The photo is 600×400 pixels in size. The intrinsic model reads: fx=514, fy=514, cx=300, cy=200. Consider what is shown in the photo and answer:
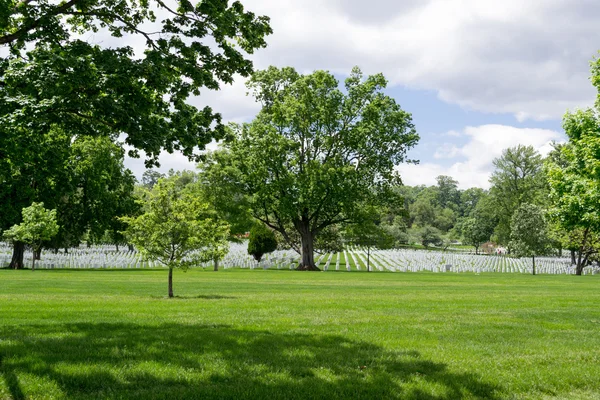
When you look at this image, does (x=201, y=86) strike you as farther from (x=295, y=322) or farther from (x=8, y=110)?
(x=295, y=322)

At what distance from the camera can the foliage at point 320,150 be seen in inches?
1619

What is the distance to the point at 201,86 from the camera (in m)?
9.81

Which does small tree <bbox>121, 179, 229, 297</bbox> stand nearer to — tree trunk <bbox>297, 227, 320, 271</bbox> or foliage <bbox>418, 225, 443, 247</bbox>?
tree trunk <bbox>297, 227, 320, 271</bbox>

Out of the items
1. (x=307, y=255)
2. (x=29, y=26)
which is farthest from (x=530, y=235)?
(x=29, y=26)

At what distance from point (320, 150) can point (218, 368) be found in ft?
124

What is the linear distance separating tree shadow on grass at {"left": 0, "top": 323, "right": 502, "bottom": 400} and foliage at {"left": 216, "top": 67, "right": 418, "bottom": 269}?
3180 cm

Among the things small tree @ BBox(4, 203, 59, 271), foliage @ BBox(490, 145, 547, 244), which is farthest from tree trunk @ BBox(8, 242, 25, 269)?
foliage @ BBox(490, 145, 547, 244)

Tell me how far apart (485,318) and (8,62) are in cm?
1128

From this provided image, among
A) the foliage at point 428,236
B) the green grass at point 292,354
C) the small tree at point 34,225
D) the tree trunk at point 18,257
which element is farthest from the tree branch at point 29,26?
the foliage at point 428,236

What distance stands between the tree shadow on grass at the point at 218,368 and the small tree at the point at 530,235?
4028cm

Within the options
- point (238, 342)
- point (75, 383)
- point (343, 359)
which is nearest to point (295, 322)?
point (238, 342)

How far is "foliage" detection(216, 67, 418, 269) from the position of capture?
4112 cm

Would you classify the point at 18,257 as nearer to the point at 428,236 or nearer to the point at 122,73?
the point at 122,73

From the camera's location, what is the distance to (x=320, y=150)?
1727 inches
